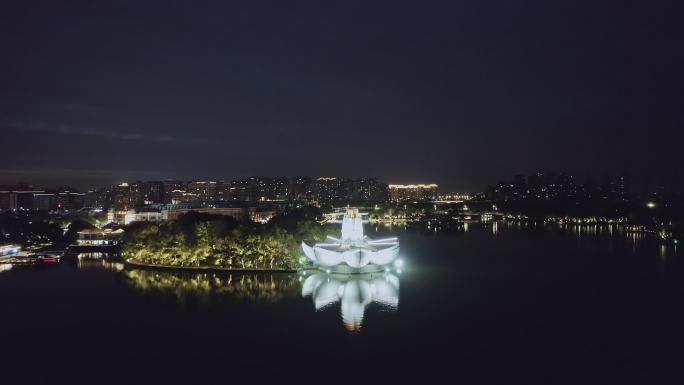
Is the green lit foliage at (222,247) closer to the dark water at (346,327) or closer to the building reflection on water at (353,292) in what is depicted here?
the dark water at (346,327)

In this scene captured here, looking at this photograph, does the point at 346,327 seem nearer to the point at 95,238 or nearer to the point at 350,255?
the point at 350,255

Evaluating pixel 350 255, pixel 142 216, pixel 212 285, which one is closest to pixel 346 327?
pixel 350 255

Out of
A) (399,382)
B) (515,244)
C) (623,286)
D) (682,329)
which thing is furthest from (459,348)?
(515,244)

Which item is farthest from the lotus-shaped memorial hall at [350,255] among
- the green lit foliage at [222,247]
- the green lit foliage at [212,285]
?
the green lit foliage at [212,285]

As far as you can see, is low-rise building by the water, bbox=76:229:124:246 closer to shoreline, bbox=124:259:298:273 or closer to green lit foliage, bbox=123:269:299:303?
shoreline, bbox=124:259:298:273

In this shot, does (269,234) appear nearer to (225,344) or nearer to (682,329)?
(225,344)

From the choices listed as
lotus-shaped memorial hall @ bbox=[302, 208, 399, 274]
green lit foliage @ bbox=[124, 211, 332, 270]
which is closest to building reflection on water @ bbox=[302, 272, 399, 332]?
lotus-shaped memorial hall @ bbox=[302, 208, 399, 274]
